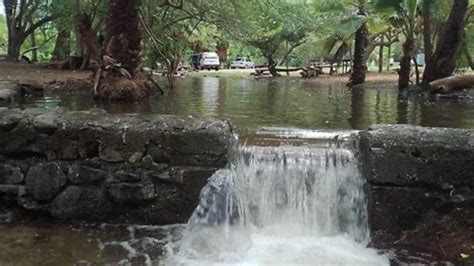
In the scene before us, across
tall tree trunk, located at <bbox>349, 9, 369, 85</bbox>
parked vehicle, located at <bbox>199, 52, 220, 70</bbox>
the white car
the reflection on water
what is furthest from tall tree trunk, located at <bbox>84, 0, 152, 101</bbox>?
the white car

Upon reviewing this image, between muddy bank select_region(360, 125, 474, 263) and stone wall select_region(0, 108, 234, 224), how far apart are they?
175 cm

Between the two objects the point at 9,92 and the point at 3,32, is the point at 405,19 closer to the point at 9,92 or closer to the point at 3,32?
the point at 9,92

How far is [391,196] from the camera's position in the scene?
5.75 metres

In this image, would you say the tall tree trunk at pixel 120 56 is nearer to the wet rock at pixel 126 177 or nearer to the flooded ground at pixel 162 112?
the flooded ground at pixel 162 112

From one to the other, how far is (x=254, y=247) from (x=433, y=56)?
12.8 metres

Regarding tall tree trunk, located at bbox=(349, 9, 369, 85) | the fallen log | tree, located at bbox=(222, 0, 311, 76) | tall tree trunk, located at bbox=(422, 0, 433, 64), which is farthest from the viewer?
tall tree trunk, located at bbox=(349, 9, 369, 85)

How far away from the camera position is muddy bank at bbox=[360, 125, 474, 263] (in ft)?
18.4

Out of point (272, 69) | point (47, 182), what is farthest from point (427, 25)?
point (272, 69)

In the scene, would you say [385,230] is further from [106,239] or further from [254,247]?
[106,239]

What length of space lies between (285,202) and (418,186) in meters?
1.49

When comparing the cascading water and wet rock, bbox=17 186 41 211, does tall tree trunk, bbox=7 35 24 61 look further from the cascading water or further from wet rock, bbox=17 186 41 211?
the cascading water

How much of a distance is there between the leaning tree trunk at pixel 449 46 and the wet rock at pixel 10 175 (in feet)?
44.1

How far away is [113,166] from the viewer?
6.11 metres

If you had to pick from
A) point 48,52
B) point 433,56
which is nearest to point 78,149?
point 433,56
